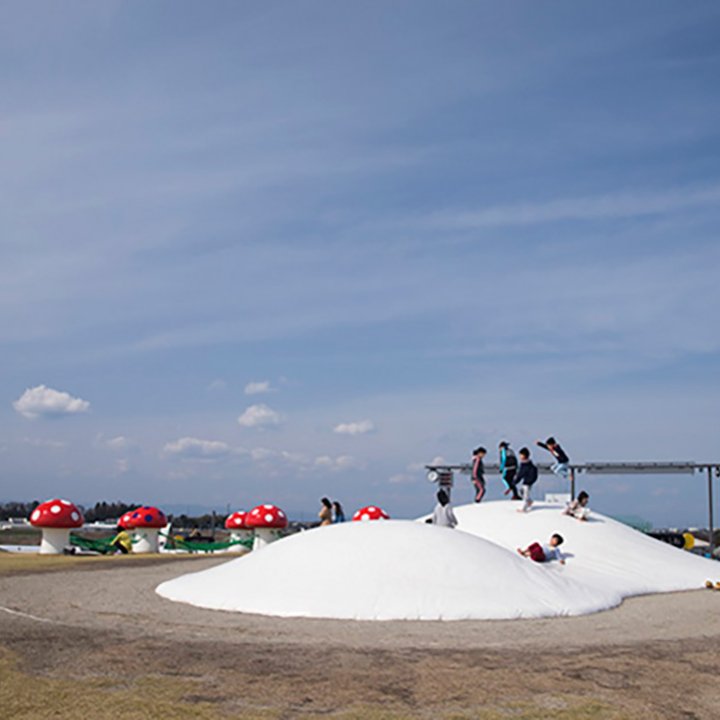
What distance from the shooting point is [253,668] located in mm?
8727

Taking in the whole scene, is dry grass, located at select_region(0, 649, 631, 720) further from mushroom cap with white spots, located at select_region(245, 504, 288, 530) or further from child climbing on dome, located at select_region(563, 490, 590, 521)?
mushroom cap with white spots, located at select_region(245, 504, 288, 530)

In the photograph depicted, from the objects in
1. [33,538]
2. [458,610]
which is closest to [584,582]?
[458,610]

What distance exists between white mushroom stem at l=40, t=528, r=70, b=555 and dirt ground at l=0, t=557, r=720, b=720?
13.0 meters

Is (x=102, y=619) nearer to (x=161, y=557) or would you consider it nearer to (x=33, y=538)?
(x=161, y=557)

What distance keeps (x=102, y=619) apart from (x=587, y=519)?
14293 mm

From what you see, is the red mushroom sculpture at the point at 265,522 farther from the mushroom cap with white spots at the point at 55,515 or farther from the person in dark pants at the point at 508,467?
the person in dark pants at the point at 508,467

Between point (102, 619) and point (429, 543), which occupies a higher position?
point (429, 543)

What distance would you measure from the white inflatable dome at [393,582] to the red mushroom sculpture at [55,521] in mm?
11596

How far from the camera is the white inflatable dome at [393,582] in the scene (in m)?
13.2

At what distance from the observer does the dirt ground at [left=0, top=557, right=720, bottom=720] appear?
7.17 m

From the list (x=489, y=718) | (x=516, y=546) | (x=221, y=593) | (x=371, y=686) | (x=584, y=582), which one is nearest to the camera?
(x=489, y=718)

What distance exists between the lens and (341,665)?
8.98 metres

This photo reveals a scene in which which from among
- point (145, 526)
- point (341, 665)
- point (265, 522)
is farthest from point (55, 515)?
point (341, 665)

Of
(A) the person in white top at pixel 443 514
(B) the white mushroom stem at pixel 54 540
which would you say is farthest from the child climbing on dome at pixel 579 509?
(B) the white mushroom stem at pixel 54 540
